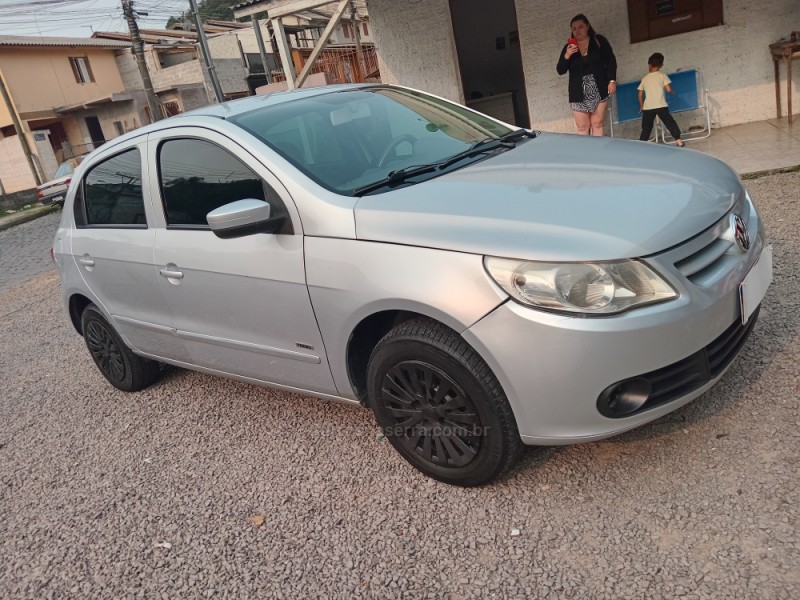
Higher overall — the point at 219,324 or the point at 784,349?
the point at 219,324

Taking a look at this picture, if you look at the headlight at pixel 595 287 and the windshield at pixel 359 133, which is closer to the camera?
the headlight at pixel 595 287

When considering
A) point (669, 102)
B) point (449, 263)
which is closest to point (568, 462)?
point (449, 263)

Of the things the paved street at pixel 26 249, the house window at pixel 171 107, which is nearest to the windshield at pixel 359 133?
the paved street at pixel 26 249

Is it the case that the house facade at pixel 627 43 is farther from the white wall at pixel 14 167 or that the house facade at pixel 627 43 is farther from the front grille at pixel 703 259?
the white wall at pixel 14 167

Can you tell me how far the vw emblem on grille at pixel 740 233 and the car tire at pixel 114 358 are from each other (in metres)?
3.55

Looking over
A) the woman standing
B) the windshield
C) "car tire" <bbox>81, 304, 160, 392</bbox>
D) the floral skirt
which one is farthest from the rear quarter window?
the floral skirt

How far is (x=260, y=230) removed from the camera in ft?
9.27

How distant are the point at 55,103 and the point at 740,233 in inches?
1429

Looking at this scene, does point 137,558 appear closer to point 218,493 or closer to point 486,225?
point 218,493

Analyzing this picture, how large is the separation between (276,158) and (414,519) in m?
1.66

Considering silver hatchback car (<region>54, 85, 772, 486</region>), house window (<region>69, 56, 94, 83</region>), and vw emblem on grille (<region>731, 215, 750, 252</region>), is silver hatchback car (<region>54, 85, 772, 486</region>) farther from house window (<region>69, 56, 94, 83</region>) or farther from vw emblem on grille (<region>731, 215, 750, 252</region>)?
house window (<region>69, 56, 94, 83</region>)

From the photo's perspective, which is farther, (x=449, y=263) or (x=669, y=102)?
(x=669, y=102)

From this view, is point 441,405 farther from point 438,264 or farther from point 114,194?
point 114,194

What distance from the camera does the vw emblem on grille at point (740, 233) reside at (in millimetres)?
2562
